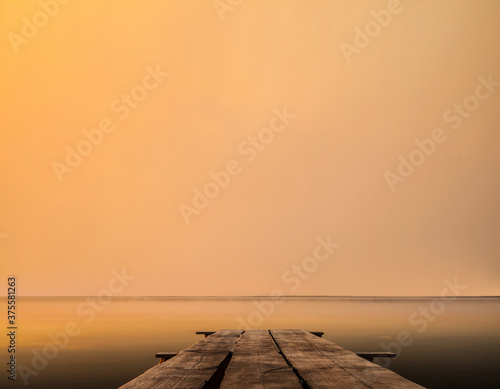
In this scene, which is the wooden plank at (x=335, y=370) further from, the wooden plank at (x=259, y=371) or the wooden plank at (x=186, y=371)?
the wooden plank at (x=186, y=371)

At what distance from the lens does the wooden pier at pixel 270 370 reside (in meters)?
3.05

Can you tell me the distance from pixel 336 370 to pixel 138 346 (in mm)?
15323

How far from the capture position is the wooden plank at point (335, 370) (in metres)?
3.04

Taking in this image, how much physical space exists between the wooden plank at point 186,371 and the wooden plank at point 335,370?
65cm

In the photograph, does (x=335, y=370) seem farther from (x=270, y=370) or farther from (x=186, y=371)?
(x=186, y=371)

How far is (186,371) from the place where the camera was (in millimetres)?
3598

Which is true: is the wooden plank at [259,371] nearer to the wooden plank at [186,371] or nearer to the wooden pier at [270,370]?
the wooden pier at [270,370]

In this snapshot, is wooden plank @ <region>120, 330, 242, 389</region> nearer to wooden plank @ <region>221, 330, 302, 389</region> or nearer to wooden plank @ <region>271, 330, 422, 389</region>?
wooden plank @ <region>221, 330, 302, 389</region>

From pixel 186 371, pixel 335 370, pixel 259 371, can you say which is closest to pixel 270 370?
pixel 259 371

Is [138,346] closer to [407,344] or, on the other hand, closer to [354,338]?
[354,338]

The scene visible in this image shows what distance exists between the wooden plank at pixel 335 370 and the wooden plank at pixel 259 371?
3.6 inches

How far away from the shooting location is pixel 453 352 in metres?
16.7

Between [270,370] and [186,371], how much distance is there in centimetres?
62

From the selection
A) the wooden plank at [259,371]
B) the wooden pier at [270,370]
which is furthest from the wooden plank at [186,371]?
the wooden plank at [259,371]
